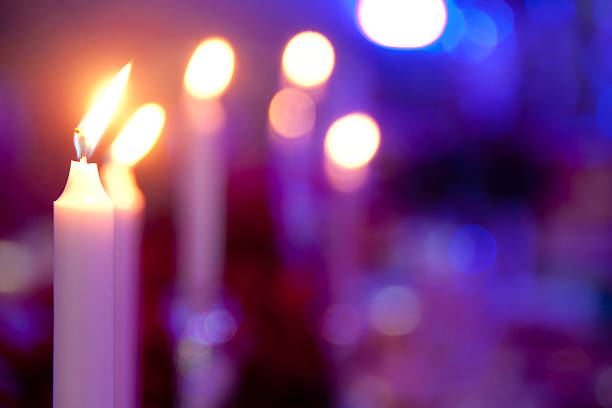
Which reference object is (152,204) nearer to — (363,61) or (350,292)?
(350,292)

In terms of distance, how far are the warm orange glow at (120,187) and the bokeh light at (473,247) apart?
1.45 metres

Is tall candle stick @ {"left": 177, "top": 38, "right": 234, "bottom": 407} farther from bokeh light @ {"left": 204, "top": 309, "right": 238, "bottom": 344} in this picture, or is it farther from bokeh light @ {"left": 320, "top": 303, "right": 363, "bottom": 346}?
bokeh light @ {"left": 320, "top": 303, "right": 363, "bottom": 346}

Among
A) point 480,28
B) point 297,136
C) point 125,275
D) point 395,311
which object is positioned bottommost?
point 395,311

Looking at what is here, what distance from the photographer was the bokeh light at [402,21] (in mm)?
1881

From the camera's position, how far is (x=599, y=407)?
0.72 meters

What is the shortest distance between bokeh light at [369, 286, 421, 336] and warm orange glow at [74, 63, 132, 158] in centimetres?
68

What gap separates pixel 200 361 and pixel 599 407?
50 centimetres

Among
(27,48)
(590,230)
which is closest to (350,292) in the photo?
(27,48)

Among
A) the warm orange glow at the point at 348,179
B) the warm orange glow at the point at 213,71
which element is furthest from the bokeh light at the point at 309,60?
the warm orange glow at the point at 213,71

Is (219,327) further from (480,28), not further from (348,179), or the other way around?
(480,28)

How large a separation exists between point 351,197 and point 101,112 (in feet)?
2.06

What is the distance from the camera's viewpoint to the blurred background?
57 cm

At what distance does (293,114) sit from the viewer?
1.14 m

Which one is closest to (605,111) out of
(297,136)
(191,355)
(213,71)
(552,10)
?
(552,10)
